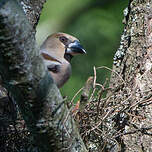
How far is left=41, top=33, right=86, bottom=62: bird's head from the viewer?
5.73 metres

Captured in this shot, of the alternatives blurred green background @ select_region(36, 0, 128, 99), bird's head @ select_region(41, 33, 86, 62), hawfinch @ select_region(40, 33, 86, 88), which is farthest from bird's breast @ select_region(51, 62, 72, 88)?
blurred green background @ select_region(36, 0, 128, 99)

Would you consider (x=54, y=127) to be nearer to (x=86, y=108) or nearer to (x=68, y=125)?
(x=68, y=125)

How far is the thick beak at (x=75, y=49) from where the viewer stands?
18.8 ft

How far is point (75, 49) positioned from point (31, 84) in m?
2.12

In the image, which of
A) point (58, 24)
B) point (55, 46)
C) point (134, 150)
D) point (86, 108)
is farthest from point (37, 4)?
point (58, 24)

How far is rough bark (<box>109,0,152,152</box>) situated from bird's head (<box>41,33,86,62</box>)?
60cm

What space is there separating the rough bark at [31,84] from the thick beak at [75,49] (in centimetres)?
179

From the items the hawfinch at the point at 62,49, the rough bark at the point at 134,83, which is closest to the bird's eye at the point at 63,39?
the hawfinch at the point at 62,49

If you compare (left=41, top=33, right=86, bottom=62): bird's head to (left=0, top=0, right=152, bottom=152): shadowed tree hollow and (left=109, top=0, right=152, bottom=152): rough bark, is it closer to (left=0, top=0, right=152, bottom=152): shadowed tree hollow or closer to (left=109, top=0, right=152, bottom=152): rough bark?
(left=0, top=0, right=152, bottom=152): shadowed tree hollow

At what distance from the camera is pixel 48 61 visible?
539cm

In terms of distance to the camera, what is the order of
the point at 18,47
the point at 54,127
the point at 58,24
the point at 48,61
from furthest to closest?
the point at 58,24 < the point at 48,61 < the point at 54,127 < the point at 18,47

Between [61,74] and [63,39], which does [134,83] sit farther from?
[63,39]

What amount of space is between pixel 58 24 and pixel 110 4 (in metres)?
1.02

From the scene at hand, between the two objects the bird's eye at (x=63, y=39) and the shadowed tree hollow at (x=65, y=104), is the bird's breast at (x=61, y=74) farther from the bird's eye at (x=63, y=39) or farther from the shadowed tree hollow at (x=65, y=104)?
the shadowed tree hollow at (x=65, y=104)
